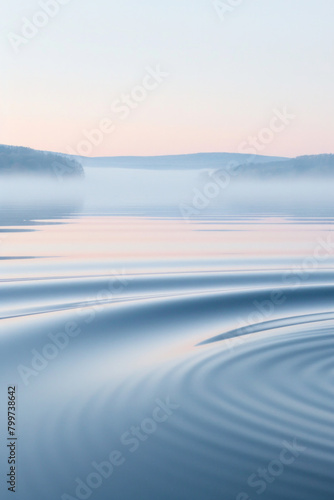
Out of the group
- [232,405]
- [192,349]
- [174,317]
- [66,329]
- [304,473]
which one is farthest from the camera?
[174,317]

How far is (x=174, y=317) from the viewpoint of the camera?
876 cm

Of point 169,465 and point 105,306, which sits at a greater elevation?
point 105,306

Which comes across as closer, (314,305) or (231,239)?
(314,305)

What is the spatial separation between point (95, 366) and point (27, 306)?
2740mm

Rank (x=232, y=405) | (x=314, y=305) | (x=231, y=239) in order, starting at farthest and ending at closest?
(x=231, y=239), (x=314, y=305), (x=232, y=405)

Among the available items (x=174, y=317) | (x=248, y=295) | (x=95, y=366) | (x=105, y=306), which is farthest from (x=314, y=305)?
(x=95, y=366)

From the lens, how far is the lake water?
4367 millimetres

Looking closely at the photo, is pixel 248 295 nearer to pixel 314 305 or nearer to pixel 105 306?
pixel 314 305

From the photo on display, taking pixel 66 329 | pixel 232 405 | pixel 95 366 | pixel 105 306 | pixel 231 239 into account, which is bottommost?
pixel 232 405

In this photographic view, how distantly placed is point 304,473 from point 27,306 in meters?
5.30

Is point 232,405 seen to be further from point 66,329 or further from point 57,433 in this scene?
point 66,329

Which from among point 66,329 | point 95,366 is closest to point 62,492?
point 95,366

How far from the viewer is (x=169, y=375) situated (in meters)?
6.34

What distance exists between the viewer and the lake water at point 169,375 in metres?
4.37
